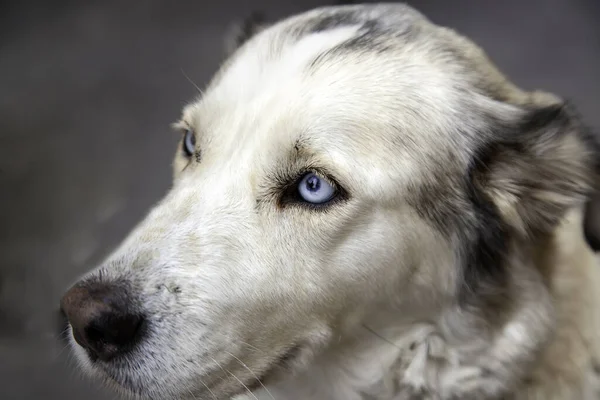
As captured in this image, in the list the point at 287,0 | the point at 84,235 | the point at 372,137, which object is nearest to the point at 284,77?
the point at 372,137

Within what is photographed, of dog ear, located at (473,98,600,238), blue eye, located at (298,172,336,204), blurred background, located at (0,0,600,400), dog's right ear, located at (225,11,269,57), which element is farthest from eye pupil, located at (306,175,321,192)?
blurred background, located at (0,0,600,400)

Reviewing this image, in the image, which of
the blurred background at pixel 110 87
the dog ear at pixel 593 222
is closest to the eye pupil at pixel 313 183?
the dog ear at pixel 593 222

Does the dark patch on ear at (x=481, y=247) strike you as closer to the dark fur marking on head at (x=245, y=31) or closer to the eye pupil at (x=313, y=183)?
the eye pupil at (x=313, y=183)

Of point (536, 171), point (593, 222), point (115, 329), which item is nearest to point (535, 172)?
point (536, 171)

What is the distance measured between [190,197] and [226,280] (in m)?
0.18

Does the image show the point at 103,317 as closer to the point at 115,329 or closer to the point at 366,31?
the point at 115,329

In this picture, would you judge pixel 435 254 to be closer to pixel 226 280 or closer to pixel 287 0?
pixel 226 280

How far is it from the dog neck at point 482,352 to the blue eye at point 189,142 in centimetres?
52

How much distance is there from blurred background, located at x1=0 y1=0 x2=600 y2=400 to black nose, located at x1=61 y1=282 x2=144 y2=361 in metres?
1.37

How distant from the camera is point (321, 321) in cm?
120

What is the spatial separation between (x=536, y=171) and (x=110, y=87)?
7.20 ft

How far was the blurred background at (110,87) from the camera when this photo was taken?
2.54 m

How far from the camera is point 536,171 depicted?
49.8 inches

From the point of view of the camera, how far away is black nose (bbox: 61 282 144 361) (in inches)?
41.6
